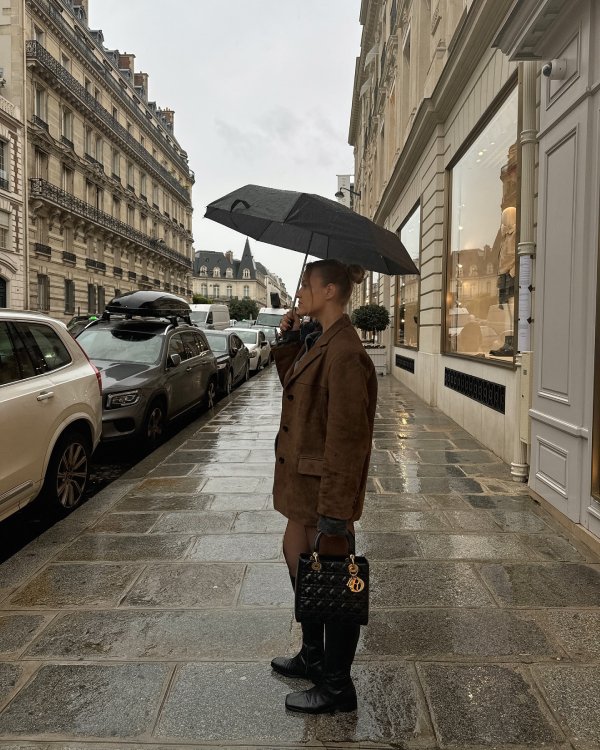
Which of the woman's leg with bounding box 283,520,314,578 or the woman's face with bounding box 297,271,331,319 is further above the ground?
the woman's face with bounding box 297,271,331,319

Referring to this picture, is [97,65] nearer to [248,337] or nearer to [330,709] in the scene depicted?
[248,337]

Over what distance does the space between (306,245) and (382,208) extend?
18.1 m

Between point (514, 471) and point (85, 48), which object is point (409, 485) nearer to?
point (514, 471)

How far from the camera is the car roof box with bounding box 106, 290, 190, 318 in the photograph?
1013cm

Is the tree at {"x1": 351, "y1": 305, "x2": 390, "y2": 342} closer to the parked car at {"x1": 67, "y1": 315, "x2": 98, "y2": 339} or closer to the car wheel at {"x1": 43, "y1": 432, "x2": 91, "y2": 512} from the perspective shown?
the parked car at {"x1": 67, "y1": 315, "x2": 98, "y2": 339}

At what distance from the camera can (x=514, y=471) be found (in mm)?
6113

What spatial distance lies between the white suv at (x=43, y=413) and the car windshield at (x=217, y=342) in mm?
8647

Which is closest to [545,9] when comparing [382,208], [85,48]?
[382,208]

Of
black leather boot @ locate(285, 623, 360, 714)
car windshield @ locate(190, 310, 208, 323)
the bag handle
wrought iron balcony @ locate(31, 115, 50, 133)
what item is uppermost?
wrought iron balcony @ locate(31, 115, 50, 133)

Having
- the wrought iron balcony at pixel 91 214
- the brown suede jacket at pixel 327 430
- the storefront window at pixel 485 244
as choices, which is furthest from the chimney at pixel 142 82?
the brown suede jacket at pixel 327 430

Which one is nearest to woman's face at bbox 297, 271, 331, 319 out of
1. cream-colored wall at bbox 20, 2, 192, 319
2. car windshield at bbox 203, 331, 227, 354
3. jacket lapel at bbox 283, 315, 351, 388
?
jacket lapel at bbox 283, 315, 351, 388

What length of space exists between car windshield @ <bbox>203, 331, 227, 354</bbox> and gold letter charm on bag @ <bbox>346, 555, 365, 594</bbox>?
12124mm

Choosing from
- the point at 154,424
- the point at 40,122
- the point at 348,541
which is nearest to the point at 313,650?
the point at 348,541

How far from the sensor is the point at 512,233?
7367 millimetres
